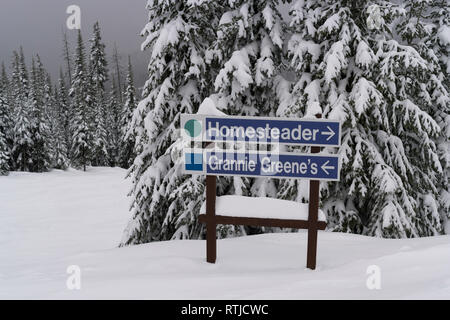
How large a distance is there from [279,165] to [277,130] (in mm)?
524

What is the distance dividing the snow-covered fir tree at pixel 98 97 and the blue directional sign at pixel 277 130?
52.0 m

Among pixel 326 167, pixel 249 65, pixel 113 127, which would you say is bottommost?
pixel 326 167

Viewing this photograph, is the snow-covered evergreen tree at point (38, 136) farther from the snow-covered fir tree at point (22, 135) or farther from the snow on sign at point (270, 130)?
the snow on sign at point (270, 130)

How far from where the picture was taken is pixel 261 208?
5855mm

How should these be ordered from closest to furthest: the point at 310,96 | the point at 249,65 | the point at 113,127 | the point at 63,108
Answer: the point at 310,96
the point at 249,65
the point at 113,127
the point at 63,108

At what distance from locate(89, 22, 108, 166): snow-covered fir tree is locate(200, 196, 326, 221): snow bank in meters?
51.7

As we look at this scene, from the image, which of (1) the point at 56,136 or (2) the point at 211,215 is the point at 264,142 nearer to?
(2) the point at 211,215

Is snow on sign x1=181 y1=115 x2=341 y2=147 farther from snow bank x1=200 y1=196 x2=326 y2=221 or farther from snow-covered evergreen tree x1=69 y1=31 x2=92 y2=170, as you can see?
snow-covered evergreen tree x1=69 y1=31 x2=92 y2=170

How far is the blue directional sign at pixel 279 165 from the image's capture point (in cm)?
546

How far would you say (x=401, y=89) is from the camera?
32.9 ft

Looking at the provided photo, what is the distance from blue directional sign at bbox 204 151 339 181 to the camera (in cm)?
546
